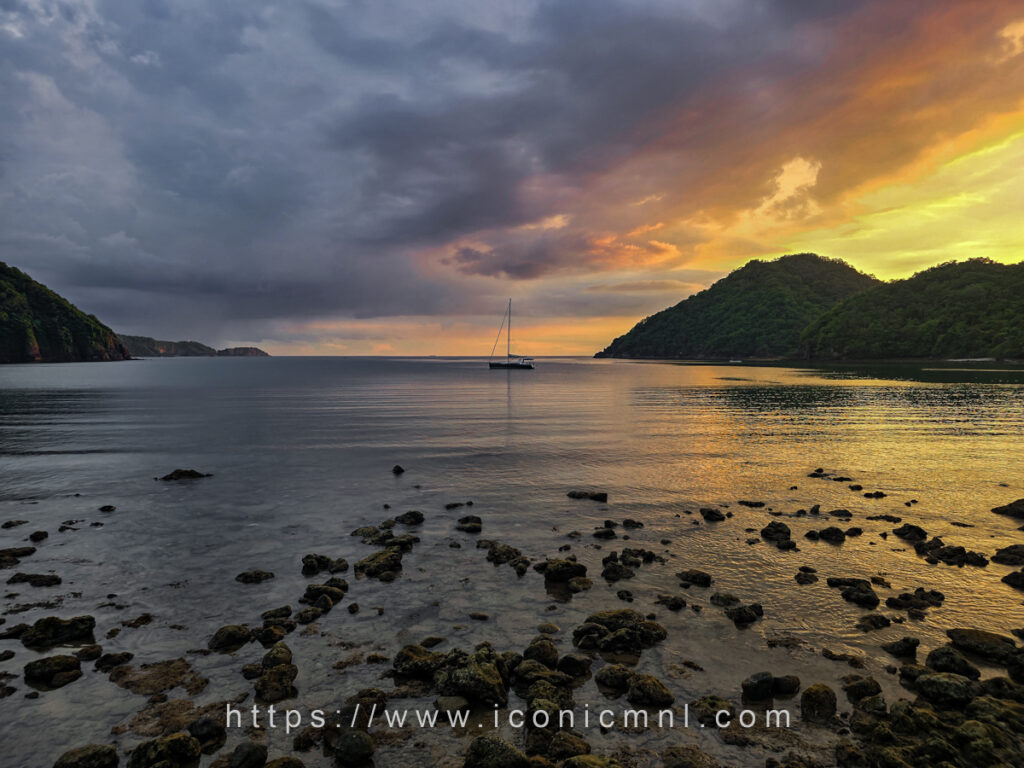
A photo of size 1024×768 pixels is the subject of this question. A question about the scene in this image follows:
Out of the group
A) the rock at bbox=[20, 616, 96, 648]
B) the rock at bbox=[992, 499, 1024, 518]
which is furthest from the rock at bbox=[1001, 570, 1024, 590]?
the rock at bbox=[20, 616, 96, 648]

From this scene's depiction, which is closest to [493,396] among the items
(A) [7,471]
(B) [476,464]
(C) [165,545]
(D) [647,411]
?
(D) [647,411]

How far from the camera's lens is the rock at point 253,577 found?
17125 mm

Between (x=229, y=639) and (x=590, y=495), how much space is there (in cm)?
1923

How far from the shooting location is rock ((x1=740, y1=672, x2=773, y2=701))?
10586 mm

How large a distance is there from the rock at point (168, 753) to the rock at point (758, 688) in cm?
1106

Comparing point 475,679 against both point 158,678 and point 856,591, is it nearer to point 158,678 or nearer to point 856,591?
point 158,678

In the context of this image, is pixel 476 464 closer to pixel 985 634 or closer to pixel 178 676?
pixel 178 676

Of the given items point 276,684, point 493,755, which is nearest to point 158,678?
point 276,684

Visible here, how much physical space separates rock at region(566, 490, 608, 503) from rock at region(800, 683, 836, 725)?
1697cm

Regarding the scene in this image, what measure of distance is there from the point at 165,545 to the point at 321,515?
21.6ft

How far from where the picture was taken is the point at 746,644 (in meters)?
12.9

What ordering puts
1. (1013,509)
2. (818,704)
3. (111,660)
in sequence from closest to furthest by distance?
(818,704) → (111,660) → (1013,509)

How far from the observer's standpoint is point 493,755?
8.61m

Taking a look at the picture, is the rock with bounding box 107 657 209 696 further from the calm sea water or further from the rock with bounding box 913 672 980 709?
the rock with bounding box 913 672 980 709
